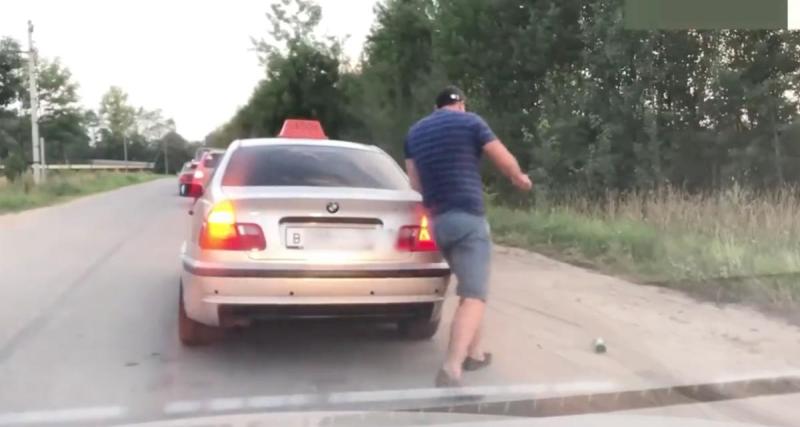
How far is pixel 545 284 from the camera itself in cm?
979

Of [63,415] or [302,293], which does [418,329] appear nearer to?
[302,293]

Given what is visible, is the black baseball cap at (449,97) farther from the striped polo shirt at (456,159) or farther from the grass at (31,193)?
the grass at (31,193)

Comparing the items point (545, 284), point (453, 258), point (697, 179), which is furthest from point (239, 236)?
point (697, 179)

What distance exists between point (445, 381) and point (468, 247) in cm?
79

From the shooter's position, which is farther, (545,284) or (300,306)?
(545,284)

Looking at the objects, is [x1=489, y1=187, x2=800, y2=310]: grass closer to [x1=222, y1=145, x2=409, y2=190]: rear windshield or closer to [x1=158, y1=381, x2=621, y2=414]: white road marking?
[x1=158, y1=381, x2=621, y2=414]: white road marking

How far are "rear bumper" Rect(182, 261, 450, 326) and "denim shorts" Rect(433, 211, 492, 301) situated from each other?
45 cm

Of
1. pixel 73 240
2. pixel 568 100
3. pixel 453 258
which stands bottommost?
pixel 73 240

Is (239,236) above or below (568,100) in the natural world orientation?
below

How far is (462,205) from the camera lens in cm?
568

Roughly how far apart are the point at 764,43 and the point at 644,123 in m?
2.54

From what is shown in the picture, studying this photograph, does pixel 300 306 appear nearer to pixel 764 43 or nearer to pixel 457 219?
pixel 457 219

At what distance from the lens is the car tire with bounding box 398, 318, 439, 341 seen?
700 centimetres

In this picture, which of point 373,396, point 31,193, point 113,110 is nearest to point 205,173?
point 373,396
